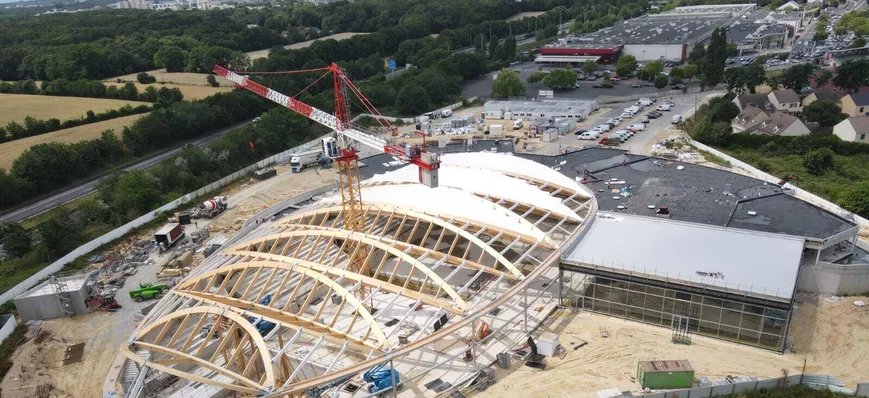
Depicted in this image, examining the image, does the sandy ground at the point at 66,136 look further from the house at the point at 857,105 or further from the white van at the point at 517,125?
the house at the point at 857,105

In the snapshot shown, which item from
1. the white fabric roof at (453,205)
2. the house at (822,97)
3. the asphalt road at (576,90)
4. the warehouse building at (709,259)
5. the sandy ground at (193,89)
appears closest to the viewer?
the warehouse building at (709,259)

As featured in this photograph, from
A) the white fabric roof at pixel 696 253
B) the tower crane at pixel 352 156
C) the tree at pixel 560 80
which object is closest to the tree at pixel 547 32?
the tree at pixel 560 80

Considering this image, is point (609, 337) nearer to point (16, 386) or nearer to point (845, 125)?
point (16, 386)

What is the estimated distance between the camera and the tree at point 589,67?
Answer: 314 ft

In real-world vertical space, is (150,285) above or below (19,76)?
below

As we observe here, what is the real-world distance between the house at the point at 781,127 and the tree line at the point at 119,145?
65523mm

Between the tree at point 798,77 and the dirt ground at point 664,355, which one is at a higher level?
the tree at point 798,77

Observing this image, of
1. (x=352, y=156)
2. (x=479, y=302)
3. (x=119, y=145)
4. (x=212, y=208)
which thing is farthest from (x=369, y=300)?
(x=119, y=145)

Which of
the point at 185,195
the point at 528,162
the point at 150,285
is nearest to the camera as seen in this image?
the point at 150,285

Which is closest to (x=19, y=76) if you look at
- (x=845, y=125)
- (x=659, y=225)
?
(x=659, y=225)

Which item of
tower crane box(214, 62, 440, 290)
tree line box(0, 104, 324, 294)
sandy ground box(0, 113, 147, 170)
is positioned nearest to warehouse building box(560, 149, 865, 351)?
tower crane box(214, 62, 440, 290)

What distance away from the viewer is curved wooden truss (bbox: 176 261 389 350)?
2333 centimetres

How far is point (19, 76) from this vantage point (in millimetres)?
92938

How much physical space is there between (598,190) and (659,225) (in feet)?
30.4
